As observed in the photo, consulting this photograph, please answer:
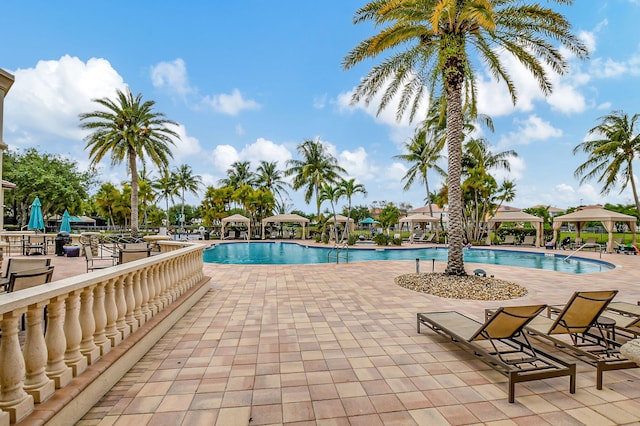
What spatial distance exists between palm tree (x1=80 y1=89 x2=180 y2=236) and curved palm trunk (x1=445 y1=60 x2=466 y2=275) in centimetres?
1733

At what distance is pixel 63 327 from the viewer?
8.51ft

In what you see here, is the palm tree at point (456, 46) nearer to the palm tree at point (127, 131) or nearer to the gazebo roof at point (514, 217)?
the palm tree at point (127, 131)

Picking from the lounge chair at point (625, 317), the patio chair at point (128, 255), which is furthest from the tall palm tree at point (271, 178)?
the lounge chair at point (625, 317)

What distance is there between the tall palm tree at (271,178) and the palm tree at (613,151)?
2779 cm

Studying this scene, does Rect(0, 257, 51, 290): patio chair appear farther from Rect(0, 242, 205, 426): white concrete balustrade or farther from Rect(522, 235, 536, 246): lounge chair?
Rect(522, 235, 536, 246): lounge chair

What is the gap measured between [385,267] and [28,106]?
63.0ft

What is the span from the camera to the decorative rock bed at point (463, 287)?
704 cm

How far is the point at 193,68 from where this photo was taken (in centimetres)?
1711

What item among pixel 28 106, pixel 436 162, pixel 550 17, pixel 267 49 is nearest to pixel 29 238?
pixel 28 106

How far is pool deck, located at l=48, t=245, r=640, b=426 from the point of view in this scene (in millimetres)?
2588

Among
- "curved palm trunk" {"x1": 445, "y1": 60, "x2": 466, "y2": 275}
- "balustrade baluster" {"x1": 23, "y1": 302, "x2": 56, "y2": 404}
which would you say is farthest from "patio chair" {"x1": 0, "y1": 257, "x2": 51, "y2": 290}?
"curved palm trunk" {"x1": 445, "y1": 60, "x2": 466, "y2": 275}

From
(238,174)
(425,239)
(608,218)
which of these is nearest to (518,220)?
(608,218)

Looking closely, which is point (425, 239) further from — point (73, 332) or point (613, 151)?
point (73, 332)

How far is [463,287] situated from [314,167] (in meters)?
23.6
